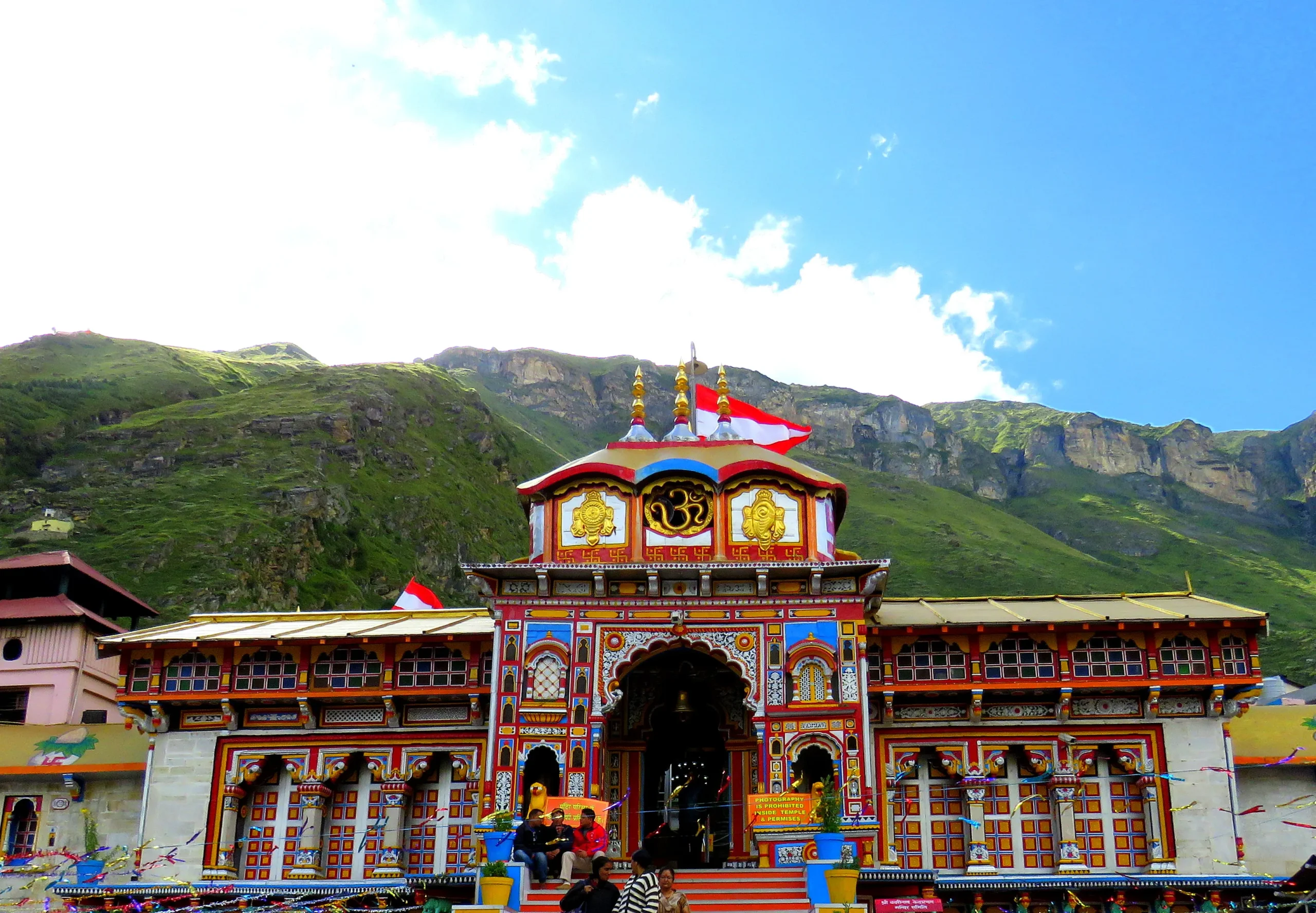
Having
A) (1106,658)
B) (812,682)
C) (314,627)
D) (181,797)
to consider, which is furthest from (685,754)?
(181,797)

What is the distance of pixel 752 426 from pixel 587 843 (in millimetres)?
12413

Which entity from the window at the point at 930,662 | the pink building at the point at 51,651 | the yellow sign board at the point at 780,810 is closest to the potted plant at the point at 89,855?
the pink building at the point at 51,651

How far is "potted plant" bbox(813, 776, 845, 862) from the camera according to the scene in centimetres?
2383

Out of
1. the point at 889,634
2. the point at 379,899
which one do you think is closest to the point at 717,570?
the point at 889,634

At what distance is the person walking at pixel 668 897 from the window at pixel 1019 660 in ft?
50.6

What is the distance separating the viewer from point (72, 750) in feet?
107

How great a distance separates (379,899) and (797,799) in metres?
9.93

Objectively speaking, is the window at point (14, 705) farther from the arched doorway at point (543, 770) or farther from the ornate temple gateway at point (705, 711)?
the arched doorway at point (543, 770)

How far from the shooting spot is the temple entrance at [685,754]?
30281mm

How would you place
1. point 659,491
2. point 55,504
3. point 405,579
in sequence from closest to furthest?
point 659,491
point 55,504
point 405,579

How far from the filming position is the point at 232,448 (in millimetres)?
109000

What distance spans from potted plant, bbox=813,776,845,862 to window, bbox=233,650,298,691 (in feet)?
47.4

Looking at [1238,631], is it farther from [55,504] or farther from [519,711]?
[55,504]

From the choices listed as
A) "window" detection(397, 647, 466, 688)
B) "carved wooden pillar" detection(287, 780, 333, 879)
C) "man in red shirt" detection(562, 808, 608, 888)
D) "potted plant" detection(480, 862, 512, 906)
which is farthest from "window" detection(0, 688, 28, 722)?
"potted plant" detection(480, 862, 512, 906)
